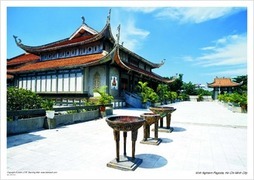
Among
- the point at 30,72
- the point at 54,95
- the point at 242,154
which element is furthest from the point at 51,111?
the point at 30,72

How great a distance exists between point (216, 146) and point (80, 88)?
40.0 feet

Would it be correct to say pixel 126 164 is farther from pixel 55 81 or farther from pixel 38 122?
pixel 55 81

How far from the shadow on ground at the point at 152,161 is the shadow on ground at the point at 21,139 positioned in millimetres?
3069

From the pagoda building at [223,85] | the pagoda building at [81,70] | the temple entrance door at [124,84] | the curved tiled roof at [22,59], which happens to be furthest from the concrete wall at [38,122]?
the pagoda building at [223,85]

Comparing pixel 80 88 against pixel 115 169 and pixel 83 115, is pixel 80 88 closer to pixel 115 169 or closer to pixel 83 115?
pixel 83 115

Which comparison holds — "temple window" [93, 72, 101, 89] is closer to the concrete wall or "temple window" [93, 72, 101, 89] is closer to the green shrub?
the concrete wall

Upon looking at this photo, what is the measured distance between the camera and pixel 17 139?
218 inches

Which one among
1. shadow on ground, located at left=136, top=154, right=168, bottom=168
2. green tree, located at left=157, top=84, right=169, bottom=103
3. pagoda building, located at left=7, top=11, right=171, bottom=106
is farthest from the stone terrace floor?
green tree, located at left=157, top=84, right=169, bottom=103

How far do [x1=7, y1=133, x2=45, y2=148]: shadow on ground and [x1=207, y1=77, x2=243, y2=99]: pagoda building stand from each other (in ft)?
139

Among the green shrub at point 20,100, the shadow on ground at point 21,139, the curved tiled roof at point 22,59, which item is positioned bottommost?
the shadow on ground at point 21,139

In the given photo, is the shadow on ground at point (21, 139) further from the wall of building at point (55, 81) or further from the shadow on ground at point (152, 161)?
the wall of building at point (55, 81)

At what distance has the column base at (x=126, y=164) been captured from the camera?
355cm

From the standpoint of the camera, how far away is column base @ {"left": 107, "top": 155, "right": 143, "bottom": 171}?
3.55m

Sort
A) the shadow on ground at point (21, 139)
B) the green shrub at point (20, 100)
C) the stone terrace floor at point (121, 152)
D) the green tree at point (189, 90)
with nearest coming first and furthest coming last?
the stone terrace floor at point (121, 152)
the shadow on ground at point (21, 139)
the green shrub at point (20, 100)
the green tree at point (189, 90)
